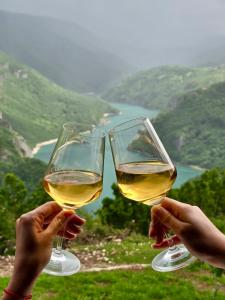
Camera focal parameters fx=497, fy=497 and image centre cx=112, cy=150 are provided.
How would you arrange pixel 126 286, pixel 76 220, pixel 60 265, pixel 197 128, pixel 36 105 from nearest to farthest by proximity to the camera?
pixel 76 220 → pixel 60 265 → pixel 126 286 → pixel 197 128 → pixel 36 105

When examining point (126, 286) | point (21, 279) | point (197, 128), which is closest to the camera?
point (21, 279)

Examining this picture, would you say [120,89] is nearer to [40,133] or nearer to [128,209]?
[40,133]

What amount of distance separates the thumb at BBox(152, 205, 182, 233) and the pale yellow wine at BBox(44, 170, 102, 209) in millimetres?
226

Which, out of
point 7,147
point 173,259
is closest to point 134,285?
point 173,259

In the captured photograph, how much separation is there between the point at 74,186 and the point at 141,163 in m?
0.24

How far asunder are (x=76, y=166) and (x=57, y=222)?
195 mm

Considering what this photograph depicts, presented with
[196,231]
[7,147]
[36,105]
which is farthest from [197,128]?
[196,231]

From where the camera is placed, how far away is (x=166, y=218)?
169cm

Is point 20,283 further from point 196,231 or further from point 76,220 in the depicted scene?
point 196,231

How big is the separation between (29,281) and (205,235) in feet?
1.84

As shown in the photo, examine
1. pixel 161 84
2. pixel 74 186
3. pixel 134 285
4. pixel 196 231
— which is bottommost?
pixel 161 84

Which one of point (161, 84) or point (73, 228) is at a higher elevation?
point (73, 228)

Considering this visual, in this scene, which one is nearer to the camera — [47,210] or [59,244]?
[47,210]

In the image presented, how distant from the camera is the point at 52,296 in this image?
5.21m
